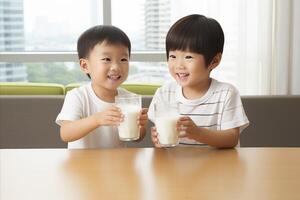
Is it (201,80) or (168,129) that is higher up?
(201,80)

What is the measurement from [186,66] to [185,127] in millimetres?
304

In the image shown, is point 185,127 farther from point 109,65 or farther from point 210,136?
point 109,65

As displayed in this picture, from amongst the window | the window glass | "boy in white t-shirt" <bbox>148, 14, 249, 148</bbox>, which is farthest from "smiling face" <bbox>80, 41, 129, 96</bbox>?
the window glass

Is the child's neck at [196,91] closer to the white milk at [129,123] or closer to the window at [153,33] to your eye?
the white milk at [129,123]

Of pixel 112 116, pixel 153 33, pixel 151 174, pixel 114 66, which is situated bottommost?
pixel 151 174

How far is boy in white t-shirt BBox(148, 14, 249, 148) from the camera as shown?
1.73m

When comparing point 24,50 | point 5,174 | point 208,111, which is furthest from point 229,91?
point 24,50

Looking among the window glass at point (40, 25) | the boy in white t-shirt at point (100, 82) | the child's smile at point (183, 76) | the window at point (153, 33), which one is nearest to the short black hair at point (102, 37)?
the boy in white t-shirt at point (100, 82)

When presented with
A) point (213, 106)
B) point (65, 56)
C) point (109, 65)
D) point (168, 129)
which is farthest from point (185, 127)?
point (65, 56)

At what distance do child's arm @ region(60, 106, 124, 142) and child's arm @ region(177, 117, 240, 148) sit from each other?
199 mm

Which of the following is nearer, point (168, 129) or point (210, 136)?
point (168, 129)

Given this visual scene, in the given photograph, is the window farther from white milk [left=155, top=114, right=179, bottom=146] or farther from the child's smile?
white milk [left=155, top=114, right=179, bottom=146]

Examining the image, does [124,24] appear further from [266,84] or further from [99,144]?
[99,144]

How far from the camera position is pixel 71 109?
1.77 meters
